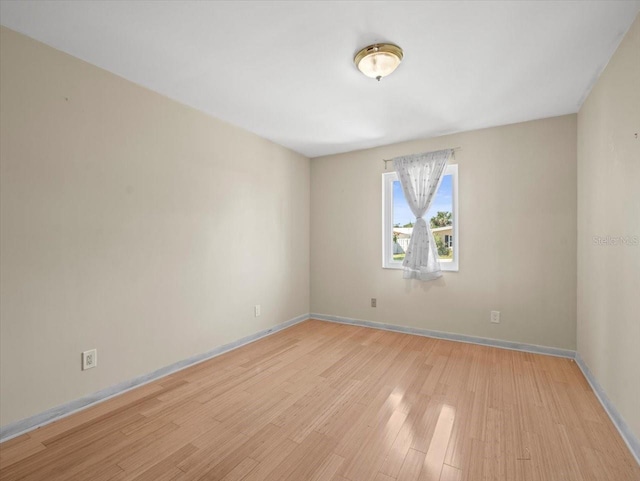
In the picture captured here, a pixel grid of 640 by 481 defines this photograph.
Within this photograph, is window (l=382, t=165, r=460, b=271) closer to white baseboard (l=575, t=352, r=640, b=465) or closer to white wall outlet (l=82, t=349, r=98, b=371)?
white baseboard (l=575, t=352, r=640, b=465)

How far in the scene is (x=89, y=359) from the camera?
7.06 feet

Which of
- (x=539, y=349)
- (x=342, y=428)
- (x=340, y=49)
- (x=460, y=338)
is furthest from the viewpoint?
(x=460, y=338)

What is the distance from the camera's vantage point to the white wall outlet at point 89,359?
6.98ft

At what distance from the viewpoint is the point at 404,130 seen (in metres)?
3.46

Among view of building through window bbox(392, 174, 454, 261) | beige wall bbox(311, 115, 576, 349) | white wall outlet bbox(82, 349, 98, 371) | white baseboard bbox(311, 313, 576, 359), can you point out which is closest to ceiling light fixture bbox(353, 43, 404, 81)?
beige wall bbox(311, 115, 576, 349)

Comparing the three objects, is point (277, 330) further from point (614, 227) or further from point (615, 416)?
point (614, 227)

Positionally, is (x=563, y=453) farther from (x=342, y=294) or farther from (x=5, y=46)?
(x=5, y=46)

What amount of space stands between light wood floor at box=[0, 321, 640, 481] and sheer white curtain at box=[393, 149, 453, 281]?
1106 millimetres

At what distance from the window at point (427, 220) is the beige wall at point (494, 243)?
92mm

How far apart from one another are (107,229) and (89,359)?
925 millimetres

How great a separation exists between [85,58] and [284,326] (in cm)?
329

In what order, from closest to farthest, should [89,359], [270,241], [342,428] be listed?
[342,428]
[89,359]
[270,241]

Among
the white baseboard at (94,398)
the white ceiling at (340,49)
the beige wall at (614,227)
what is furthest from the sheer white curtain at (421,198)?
the white baseboard at (94,398)

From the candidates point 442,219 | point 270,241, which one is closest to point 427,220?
point 442,219
